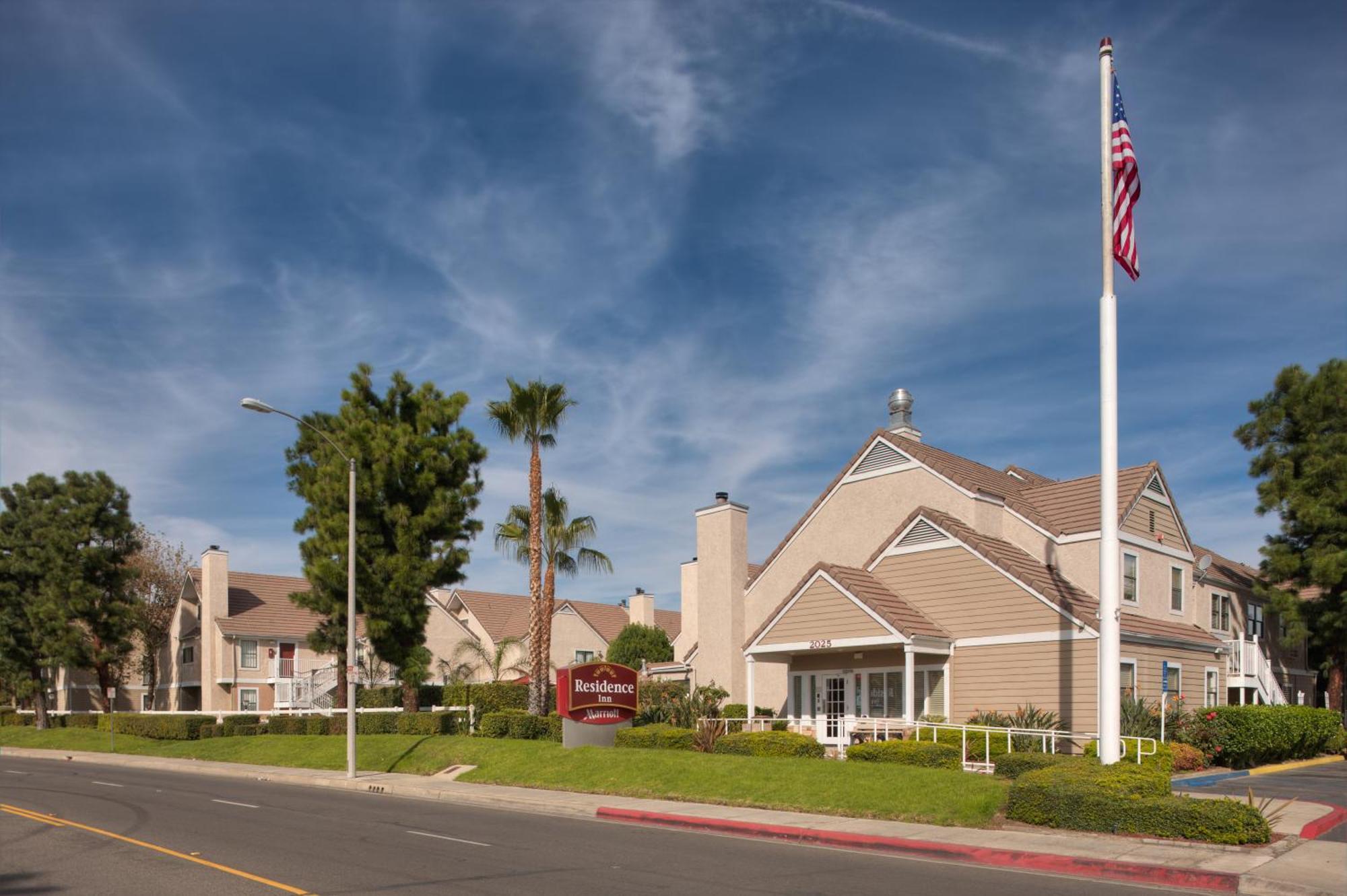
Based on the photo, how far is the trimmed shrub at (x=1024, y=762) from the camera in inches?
758

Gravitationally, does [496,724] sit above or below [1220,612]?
below

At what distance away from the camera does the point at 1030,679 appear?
2712 centimetres

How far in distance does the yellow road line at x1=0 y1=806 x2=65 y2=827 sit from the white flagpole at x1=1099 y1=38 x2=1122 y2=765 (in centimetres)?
1703

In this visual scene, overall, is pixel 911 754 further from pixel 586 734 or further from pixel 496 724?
pixel 496 724

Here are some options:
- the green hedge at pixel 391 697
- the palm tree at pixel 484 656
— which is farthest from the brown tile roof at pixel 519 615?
the green hedge at pixel 391 697

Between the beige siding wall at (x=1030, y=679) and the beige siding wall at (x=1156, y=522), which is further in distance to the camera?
the beige siding wall at (x=1156, y=522)

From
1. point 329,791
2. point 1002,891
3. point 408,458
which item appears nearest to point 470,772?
point 329,791

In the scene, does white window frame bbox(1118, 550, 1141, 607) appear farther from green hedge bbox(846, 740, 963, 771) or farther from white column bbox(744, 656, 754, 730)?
white column bbox(744, 656, 754, 730)

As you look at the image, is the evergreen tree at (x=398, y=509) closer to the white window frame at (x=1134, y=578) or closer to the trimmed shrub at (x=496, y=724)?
the trimmed shrub at (x=496, y=724)

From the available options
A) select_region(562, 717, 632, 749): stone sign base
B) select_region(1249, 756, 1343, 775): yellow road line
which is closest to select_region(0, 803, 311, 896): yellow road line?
select_region(562, 717, 632, 749): stone sign base

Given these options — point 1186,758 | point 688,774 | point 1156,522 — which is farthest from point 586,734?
point 1156,522

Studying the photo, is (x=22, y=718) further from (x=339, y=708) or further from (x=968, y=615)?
(x=968, y=615)

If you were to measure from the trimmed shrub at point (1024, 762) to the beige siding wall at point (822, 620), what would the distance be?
26.1 ft

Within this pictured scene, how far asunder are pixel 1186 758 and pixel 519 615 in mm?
47758
